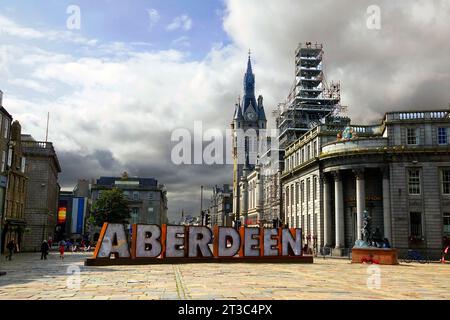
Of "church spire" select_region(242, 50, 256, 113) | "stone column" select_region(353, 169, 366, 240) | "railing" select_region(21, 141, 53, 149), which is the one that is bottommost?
"stone column" select_region(353, 169, 366, 240)

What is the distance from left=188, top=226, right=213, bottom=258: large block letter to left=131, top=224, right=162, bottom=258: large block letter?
2552mm

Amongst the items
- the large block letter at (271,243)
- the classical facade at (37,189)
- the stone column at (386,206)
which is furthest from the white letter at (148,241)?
the classical facade at (37,189)

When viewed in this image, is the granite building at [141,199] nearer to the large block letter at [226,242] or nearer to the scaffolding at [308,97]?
the scaffolding at [308,97]

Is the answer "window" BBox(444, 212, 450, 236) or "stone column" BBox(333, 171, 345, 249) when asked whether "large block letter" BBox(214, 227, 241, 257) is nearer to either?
"stone column" BBox(333, 171, 345, 249)

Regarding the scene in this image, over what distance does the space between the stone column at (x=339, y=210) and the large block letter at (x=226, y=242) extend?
67.3ft

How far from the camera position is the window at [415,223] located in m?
46.5

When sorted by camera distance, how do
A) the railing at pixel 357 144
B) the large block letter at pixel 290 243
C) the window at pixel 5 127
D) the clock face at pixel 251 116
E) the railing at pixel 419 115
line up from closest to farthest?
the large block letter at pixel 290 243 → the window at pixel 5 127 → the railing at pixel 419 115 → the railing at pixel 357 144 → the clock face at pixel 251 116

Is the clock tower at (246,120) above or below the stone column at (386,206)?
above

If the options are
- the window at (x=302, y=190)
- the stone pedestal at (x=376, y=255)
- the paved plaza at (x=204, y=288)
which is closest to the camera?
the paved plaza at (x=204, y=288)

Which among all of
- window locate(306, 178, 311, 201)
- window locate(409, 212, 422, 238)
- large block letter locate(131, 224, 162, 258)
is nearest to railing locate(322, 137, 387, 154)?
window locate(409, 212, 422, 238)

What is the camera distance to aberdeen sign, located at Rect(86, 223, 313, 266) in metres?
30.6

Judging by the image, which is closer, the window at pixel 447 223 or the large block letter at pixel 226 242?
the large block letter at pixel 226 242
